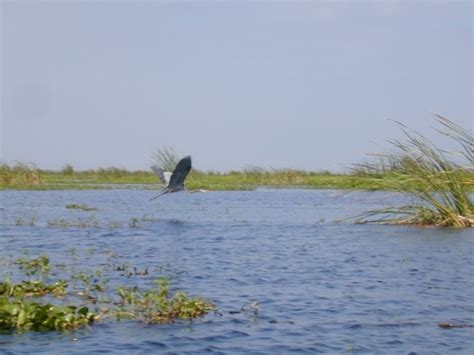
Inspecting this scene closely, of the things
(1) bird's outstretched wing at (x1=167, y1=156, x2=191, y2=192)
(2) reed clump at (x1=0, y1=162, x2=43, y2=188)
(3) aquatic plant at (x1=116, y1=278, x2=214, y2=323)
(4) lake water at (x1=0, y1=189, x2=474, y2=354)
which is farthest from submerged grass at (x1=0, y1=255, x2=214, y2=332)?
(2) reed clump at (x1=0, y1=162, x2=43, y2=188)

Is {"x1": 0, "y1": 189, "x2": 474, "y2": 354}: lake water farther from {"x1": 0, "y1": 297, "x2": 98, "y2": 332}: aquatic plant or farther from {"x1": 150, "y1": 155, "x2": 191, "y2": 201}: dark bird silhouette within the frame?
{"x1": 150, "y1": 155, "x2": 191, "y2": 201}: dark bird silhouette

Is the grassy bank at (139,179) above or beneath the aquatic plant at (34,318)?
above

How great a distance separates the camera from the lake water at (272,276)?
28.7 feet

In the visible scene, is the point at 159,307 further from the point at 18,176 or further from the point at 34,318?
the point at 18,176

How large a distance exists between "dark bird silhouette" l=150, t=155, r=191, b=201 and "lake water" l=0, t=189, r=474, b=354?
1.03 meters

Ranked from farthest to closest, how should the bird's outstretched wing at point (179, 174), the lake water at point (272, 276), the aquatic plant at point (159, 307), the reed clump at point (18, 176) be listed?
the reed clump at point (18, 176), the bird's outstretched wing at point (179, 174), the aquatic plant at point (159, 307), the lake water at point (272, 276)

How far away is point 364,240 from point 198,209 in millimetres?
11549

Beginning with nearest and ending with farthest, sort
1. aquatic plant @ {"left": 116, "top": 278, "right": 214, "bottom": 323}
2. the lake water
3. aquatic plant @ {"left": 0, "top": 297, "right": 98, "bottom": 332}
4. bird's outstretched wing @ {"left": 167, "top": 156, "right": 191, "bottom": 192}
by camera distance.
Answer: the lake water → aquatic plant @ {"left": 0, "top": 297, "right": 98, "bottom": 332} → aquatic plant @ {"left": 116, "top": 278, "right": 214, "bottom": 323} → bird's outstretched wing @ {"left": 167, "top": 156, "right": 191, "bottom": 192}

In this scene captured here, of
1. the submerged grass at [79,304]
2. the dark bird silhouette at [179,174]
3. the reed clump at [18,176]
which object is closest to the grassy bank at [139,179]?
the reed clump at [18,176]

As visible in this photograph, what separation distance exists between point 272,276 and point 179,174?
A: 25.8ft

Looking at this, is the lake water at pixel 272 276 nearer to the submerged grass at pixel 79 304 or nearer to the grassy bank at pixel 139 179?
the submerged grass at pixel 79 304

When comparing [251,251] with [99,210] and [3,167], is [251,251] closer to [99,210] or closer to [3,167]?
[99,210]

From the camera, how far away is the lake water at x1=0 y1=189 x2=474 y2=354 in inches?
345

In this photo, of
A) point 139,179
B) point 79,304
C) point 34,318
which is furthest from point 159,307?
point 139,179
